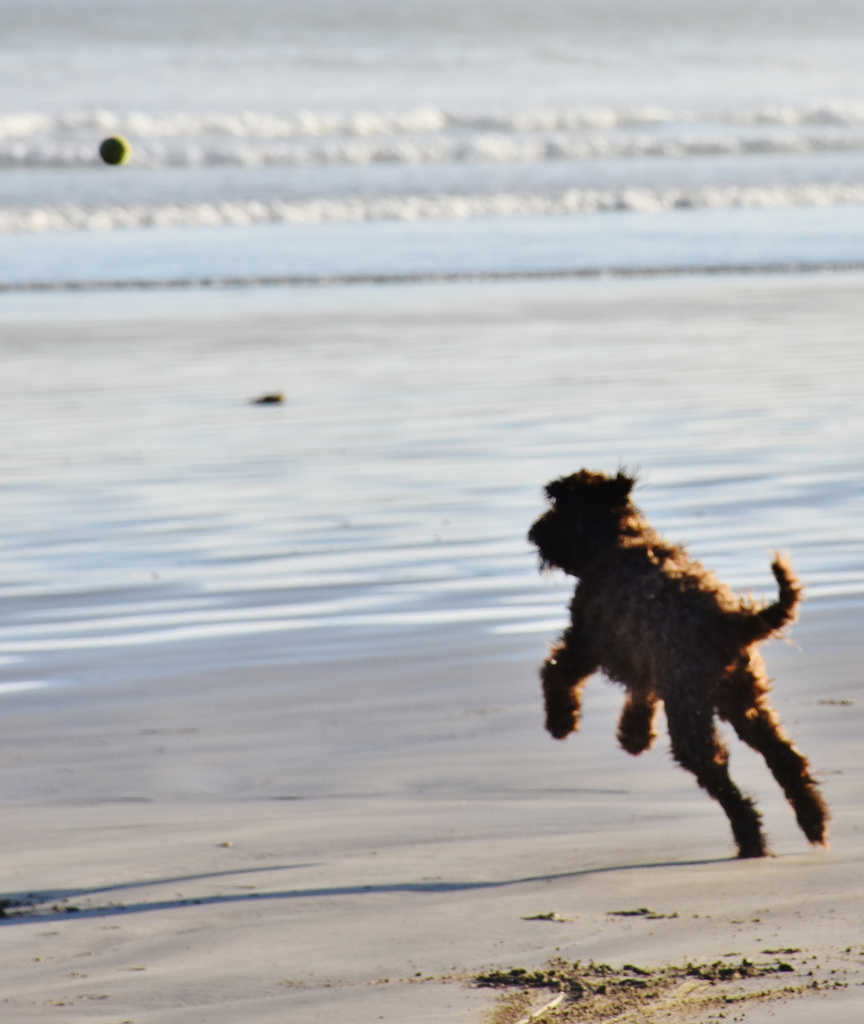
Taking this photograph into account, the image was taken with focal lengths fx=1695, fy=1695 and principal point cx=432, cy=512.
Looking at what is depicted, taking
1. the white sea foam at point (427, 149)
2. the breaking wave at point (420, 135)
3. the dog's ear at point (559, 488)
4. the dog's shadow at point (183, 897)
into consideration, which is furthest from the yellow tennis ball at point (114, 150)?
the breaking wave at point (420, 135)

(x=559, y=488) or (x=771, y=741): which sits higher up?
(x=559, y=488)

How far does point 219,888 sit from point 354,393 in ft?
31.9

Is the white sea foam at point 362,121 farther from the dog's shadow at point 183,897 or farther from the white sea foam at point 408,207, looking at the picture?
the dog's shadow at point 183,897

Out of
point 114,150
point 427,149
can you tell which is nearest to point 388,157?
point 427,149

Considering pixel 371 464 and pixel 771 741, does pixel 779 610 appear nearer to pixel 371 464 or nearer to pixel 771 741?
pixel 771 741

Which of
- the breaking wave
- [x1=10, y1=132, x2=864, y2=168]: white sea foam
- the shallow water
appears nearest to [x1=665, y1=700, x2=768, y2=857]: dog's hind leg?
the shallow water

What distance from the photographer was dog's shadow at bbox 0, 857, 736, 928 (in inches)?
167

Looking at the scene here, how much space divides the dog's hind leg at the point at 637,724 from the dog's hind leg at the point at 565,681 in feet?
0.47

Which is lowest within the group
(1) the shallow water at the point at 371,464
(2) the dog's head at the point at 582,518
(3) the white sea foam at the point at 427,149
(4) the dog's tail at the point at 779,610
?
(4) the dog's tail at the point at 779,610

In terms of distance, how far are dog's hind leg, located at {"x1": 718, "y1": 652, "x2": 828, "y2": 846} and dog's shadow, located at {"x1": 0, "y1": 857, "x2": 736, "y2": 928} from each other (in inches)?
10.9

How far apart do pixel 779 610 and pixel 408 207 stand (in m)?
33.9

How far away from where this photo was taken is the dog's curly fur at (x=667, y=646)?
4.59 meters

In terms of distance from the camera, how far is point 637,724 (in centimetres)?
511

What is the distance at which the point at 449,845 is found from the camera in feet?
15.6
